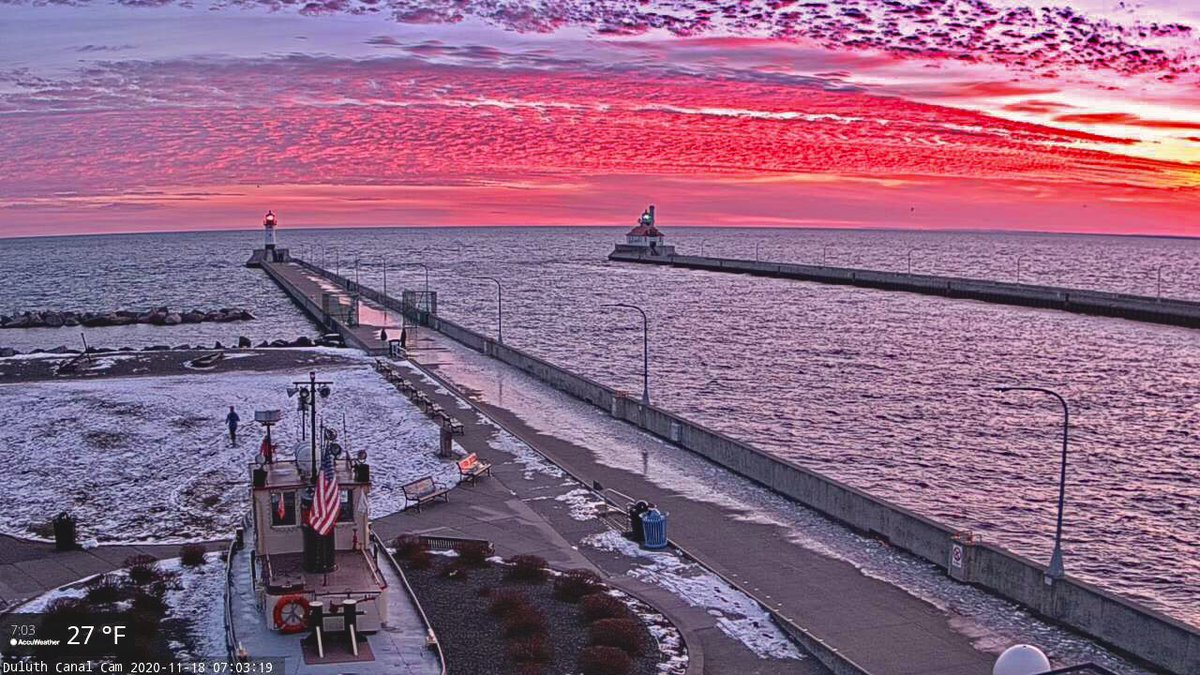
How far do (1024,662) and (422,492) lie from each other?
18.4 metres

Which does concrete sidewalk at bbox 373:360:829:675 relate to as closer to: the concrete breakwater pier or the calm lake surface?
the calm lake surface

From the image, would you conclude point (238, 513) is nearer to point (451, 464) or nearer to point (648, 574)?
point (451, 464)

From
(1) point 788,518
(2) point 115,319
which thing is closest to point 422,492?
(1) point 788,518

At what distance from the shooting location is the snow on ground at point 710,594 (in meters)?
20.2

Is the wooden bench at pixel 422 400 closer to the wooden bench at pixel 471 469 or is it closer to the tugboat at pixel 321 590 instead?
the wooden bench at pixel 471 469

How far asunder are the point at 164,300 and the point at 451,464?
105 metres

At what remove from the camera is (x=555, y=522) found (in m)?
28.1

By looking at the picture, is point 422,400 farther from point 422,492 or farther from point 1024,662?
point 1024,662

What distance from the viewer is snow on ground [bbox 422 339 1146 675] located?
21.0 metres

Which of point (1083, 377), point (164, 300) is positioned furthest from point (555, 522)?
point (164, 300)

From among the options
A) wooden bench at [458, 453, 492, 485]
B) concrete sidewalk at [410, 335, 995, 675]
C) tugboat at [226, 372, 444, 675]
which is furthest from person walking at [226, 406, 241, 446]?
tugboat at [226, 372, 444, 675]

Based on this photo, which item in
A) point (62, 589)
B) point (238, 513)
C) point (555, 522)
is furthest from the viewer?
point (238, 513)

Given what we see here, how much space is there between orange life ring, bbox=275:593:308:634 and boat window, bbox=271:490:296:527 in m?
1.93

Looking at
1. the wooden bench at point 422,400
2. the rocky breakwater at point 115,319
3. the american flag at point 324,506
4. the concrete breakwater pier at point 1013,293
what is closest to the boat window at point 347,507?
the american flag at point 324,506
